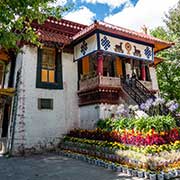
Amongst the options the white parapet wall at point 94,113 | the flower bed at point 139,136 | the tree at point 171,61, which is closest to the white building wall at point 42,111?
the white parapet wall at point 94,113

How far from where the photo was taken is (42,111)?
41.4ft

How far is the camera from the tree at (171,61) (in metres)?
18.8

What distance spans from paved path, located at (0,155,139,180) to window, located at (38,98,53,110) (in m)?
3.61

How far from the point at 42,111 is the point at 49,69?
268cm

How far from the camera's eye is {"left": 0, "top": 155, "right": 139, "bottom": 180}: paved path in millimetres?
7009

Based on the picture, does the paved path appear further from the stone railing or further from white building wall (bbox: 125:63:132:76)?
white building wall (bbox: 125:63:132:76)

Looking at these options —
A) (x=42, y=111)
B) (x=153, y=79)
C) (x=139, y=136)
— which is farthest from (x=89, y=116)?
(x=153, y=79)

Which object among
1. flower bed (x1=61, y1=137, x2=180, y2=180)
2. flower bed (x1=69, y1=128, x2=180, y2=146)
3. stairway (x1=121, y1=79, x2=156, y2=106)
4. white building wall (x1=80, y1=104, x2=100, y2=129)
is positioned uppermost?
stairway (x1=121, y1=79, x2=156, y2=106)

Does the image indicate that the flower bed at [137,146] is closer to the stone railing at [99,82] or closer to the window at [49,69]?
the stone railing at [99,82]

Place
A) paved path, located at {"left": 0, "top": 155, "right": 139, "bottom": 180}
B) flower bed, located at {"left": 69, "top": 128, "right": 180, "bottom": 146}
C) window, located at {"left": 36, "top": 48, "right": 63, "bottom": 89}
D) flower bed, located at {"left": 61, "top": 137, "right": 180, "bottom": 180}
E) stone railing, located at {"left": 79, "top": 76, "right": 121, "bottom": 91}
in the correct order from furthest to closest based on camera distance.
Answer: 1. window, located at {"left": 36, "top": 48, "right": 63, "bottom": 89}
2. stone railing, located at {"left": 79, "top": 76, "right": 121, "bottom": 91}
3. flower bed, located at {"left": 69, "top": 128, "right": 180, "bottom": 146}
4. paved path, located at {"left": 0, "top": 155, "right": 139, "bottom": 180}
5. flower bed, located at {"left": 61, "top": 137, "right": 180, "bottom": 180}

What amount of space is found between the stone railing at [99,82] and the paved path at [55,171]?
4.61m

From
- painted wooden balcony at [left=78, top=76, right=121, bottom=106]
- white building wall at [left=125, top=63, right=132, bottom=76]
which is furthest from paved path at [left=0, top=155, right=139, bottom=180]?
white building wall at [left=125, top=63, right=132, bottom=76]

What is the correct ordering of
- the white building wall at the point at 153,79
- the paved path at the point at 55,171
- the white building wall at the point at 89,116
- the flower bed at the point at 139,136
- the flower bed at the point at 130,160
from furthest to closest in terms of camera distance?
the white building wall at the point at 153,79 → the white building wall at the point at 89,116 → the flower bed at the point at 139,136 → the paved path at the point at 55,171 → the flower bed at the point at 130,160

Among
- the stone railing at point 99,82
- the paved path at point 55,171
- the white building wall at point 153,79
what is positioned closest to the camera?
the paved path at point 55,171
